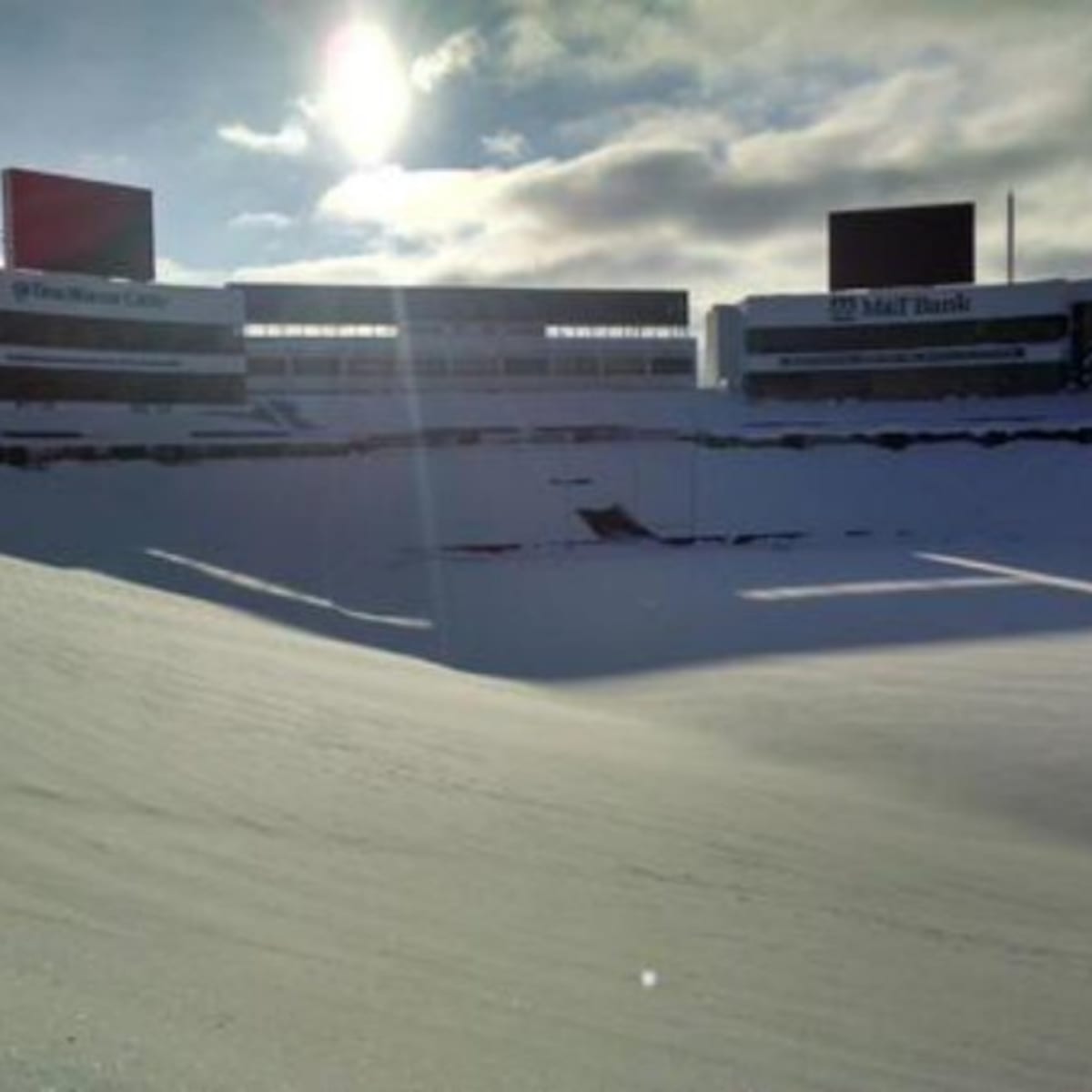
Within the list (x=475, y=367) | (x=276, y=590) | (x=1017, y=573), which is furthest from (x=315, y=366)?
(x=276, y=590)

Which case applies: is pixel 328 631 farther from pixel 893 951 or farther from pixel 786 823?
pixel 893 951

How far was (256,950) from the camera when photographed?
16.3 ft

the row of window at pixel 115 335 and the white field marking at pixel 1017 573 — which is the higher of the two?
the row of window at pixel 115 335

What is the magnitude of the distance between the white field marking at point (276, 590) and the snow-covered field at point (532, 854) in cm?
175

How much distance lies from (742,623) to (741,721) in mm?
9236

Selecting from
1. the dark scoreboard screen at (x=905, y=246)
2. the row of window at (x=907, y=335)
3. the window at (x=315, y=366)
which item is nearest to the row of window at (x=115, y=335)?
the window at (x=315, y=366)

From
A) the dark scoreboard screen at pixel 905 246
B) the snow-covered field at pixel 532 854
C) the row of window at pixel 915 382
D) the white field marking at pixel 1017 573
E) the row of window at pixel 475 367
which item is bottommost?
the white field marking at pixel 1017 573

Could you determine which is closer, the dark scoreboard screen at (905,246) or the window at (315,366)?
the dark scoreboard screen at (905,246)

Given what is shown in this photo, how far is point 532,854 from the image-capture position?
705 cm

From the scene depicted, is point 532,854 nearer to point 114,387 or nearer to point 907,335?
point 114,387

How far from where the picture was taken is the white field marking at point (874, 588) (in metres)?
25.8

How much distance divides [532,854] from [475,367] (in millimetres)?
84032

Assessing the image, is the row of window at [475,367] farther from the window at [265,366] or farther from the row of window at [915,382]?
the row of window at [915,382]

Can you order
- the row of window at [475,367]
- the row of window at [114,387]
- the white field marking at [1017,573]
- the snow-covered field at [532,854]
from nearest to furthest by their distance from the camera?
the snow-covered field at [532,854] < the white field marking at [1017,573] < the row of window at [114,387] < the row of window at [475,367]
